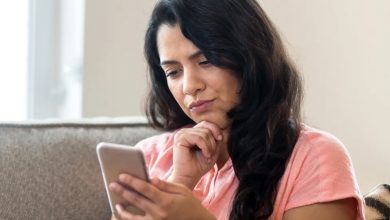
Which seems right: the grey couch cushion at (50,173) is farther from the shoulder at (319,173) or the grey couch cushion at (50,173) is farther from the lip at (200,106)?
the shoulder at (319,173)

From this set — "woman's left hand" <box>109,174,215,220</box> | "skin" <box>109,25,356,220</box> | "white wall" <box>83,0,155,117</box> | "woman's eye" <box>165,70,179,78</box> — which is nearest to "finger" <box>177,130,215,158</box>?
"skin" <box>109,25,356,220</box>

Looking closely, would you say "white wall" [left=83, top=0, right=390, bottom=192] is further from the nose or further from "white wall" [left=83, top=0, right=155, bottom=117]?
the nose

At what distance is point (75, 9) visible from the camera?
1.91 m

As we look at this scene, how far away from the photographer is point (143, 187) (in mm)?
947

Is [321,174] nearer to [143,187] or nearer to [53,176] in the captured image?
[143,187]

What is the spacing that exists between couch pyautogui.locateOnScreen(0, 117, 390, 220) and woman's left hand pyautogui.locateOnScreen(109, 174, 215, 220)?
1.45 ft

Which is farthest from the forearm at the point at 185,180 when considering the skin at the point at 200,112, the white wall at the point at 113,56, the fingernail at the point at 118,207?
the white wall at the point at 113,56

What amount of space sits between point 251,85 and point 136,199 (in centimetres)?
36

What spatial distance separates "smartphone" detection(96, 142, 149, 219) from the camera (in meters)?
0.95

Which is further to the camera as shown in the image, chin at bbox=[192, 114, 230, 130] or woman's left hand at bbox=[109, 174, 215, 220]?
chin at bbox=[192, 114, 230, 130]

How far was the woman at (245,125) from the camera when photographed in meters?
1.18

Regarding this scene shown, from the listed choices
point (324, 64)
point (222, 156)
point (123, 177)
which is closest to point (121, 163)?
point (123, 177)

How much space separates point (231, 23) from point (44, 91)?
93 cm

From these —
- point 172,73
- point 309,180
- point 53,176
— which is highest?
point 172,73
